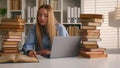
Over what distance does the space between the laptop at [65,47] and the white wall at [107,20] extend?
2.49 m

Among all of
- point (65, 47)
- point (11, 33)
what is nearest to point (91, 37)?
point (65, 47)

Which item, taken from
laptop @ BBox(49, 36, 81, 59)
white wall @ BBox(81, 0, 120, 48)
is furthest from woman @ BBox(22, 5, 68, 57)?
white wall @ BBox(81, 0, 120, 48)

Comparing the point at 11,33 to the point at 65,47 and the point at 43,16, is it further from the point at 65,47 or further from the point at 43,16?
the point at 43,16

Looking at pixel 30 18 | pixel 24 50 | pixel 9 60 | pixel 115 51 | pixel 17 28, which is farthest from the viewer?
pixel 30 18

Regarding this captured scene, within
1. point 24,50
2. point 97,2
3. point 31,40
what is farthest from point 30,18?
point 24,50

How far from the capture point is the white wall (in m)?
4.52

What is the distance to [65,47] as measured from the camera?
2.00 m

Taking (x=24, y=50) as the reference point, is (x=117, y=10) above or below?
above

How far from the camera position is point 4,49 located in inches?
78.5

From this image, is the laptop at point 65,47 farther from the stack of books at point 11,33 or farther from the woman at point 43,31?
the woman at point 43,31

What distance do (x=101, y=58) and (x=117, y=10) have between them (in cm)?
242

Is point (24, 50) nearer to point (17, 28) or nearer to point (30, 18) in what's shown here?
point (17, 28)

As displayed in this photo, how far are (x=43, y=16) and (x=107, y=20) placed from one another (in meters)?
2.29

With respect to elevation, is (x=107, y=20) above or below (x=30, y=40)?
above
